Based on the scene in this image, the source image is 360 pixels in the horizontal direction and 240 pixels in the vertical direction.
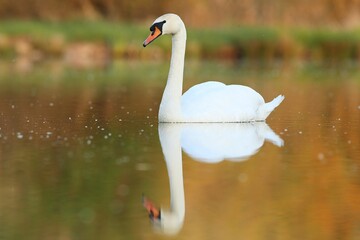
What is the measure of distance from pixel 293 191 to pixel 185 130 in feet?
11.4

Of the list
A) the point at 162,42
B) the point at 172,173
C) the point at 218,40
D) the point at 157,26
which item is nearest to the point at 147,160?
the point at 172,173

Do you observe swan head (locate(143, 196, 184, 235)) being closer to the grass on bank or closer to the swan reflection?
the swan reflection

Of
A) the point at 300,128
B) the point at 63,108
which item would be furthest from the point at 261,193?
the point at 63,108

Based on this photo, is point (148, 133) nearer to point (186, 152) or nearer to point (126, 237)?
point (186, 152)

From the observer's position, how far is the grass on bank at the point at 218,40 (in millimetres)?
30703

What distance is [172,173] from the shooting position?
25.5 ft

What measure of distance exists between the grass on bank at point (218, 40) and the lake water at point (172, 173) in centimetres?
1608

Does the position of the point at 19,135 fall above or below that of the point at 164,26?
below

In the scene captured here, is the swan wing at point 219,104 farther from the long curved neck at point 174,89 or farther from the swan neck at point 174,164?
the swan neck at point 174,164

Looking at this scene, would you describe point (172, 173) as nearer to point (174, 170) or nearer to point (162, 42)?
point (174, 170)

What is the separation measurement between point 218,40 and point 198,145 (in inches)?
883

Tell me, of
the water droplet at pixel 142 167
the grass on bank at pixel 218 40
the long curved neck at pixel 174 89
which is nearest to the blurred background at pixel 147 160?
the water droplet at pixel 142 167

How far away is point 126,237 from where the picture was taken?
218 inches

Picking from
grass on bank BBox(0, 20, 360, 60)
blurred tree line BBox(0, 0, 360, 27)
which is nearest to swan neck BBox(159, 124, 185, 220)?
grass on bank BBox(0, 20, 360, 60)
